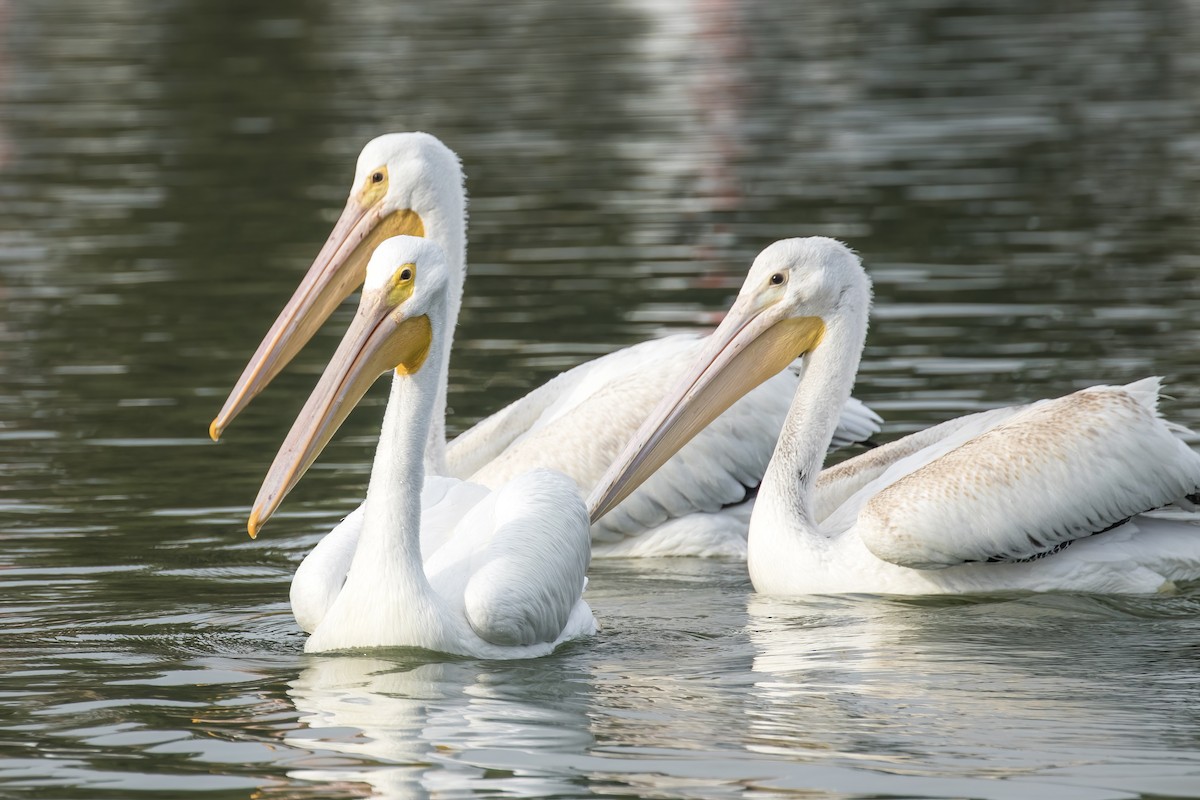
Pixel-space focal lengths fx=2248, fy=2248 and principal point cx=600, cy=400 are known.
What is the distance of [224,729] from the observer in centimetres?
514

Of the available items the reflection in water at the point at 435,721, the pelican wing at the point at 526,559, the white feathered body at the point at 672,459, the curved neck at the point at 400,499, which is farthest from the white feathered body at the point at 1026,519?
the curved neck at the point at 400,499

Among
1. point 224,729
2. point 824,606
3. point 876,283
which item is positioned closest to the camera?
point 224,729

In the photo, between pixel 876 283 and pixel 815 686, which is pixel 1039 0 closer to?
pixel 876 283

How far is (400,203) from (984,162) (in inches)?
378

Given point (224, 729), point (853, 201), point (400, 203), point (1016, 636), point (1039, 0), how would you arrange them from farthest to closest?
point (1039, 0), point (853, 201), point (400, 203), point (1016, 636), point (224, 729)

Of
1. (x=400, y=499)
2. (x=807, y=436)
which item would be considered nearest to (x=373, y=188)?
(x=807, y=436)

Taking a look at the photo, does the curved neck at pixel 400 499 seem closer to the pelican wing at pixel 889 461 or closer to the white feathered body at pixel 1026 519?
the white feathered body at pixel 1026 519

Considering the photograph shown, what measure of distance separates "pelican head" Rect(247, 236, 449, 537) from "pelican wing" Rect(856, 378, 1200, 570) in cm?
153

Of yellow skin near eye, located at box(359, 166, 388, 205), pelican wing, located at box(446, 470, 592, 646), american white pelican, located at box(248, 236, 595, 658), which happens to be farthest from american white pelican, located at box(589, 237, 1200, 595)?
yellow skin near eye, located at box(359, 166, 388, 205)

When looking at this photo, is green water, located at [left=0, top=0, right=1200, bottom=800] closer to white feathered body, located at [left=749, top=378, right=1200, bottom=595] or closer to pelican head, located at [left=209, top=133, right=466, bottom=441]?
white feathered body, located at [left=749, top=378, right=1200, bottom=595]

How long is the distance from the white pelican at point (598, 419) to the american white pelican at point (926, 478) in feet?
1.59

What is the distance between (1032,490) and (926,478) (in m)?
0.30

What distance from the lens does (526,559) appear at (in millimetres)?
5676

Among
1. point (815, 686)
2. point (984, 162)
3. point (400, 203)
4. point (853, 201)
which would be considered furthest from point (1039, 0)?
point (815, 686)
